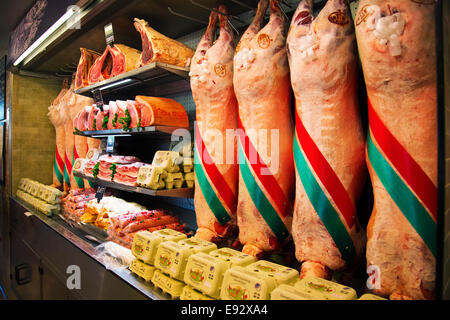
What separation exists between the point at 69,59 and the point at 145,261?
11.3 feet

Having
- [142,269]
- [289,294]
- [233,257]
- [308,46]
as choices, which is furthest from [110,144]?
[289,294]

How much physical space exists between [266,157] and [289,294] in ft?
2.62

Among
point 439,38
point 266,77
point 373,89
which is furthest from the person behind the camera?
point 266,77

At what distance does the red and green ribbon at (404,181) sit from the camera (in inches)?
46.5

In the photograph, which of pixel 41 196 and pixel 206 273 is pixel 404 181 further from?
pixel 41 196

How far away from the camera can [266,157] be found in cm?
176

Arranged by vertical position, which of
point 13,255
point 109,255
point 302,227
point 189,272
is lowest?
point 13,255

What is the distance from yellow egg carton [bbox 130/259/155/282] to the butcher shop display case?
12mm

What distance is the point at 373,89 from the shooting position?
1305mm

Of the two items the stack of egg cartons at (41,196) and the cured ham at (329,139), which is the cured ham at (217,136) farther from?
the stack of egg cartons at (41,196)

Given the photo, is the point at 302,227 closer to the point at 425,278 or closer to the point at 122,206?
the point at 425,278

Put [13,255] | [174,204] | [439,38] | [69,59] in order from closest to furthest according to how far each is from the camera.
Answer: [439,38], [174,204], [69,59], [13,255]

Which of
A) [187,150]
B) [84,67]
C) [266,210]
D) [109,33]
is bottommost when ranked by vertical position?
[266,210]

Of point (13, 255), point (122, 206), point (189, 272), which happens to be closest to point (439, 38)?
point (189, 272)
